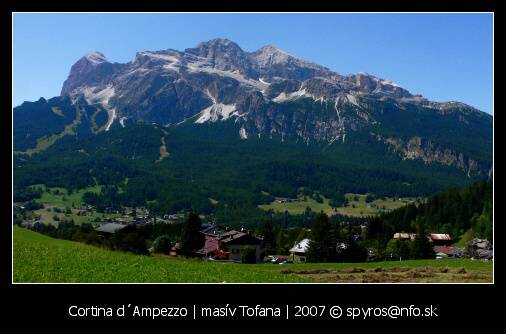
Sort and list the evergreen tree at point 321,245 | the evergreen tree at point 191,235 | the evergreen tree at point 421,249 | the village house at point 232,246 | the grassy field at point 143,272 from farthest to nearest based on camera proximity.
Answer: the village house at point 232,246 < the evergreen tree at point 191,235 < the evergreen tree at point 421,249 < the evergreen tree at point 321,245 < the grassy field at point 143,272

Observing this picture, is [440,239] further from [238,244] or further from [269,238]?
[238,244]

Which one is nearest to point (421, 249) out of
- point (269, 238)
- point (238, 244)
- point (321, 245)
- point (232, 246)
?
point (321, 245)

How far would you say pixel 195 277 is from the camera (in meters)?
32.7

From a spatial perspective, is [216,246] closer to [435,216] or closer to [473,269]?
[473,269]

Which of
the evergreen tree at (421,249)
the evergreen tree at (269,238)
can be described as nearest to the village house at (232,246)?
the evergreen tree at (269,238)

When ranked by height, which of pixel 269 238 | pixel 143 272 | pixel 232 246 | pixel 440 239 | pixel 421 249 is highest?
pixel 143 272

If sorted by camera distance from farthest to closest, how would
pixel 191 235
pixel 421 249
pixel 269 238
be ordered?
1. pixel 269 238
2. pixel 191 235
3. pixel 421 249

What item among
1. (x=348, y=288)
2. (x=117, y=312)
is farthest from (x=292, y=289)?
(x=117, y=312)

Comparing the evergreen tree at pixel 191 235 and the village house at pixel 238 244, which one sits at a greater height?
the evergreen tree at pixel 191 235

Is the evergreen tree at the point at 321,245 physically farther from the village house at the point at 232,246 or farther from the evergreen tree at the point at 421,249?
the village house at the point at 232,246

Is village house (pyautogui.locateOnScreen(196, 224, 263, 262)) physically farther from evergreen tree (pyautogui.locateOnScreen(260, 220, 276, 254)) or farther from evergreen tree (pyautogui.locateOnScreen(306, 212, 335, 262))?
evergreen tree (pyautogui.locateOnScreen(306, 212, 335, 262))

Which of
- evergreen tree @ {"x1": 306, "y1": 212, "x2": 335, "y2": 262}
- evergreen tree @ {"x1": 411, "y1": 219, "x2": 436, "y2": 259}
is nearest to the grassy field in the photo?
evergreen tree @ {"x1": 306, "y1": 212, "x2": 335, "y2": 262}

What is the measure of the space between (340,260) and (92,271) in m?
44.6
